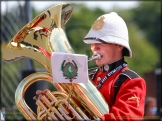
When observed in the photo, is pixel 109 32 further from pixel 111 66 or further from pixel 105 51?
pixel 111 66

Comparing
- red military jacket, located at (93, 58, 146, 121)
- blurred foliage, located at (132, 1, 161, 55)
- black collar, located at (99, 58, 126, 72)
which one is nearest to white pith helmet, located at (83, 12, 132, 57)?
black collar, located at (99, 58, 126, 72)

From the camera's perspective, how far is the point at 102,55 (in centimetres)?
287

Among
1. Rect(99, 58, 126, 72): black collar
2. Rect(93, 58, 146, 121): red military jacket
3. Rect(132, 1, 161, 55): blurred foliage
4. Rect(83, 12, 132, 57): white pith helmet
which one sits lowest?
Rect(132, 1, 161, 55): blurred foliage

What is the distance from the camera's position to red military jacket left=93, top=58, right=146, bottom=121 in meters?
2.65

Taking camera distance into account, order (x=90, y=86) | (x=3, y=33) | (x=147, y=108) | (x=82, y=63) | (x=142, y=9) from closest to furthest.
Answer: (x=82, y=63) < (x=90, y=86) < (x=3, y=33) < (x=147, y=108) < (x=142, y=9)

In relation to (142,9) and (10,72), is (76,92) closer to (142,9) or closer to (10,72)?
(10,72)

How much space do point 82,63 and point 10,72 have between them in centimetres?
343

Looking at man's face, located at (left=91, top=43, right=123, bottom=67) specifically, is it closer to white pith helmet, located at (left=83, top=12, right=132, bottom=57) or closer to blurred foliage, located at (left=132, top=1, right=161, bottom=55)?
white pith helmet, located at (left=83, top=12, right=132, bottom=57)

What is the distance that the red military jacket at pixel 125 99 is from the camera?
265 cm

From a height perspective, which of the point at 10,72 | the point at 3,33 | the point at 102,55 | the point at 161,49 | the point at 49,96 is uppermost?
the point at 102,55

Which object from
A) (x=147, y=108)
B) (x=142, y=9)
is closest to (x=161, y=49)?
(x=142, y=9)

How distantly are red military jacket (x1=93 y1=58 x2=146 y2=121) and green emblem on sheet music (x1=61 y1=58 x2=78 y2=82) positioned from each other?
0.31 m

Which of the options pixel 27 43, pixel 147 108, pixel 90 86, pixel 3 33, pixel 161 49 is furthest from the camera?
pixel 161 49

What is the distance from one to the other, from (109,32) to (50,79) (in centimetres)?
48
